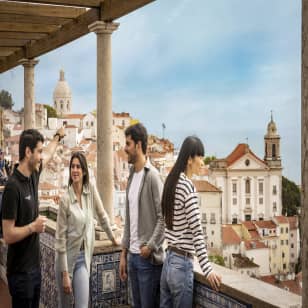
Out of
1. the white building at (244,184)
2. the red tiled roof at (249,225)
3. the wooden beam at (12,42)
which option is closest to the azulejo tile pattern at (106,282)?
the wooden beam at (12,42)

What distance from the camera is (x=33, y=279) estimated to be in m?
2.60

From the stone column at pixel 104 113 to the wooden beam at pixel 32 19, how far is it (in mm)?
883

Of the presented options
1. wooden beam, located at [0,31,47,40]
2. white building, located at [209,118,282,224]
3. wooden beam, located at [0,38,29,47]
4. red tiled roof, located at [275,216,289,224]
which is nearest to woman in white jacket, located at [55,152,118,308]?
wooden beam, located at [0,31,47,40]

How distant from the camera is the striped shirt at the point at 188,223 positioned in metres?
2.50

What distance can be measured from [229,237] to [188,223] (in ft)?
50.4

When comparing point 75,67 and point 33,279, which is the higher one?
point 75,67

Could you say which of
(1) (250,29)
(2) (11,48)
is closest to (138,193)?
(2) (11,48)

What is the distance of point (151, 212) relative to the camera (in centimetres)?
288

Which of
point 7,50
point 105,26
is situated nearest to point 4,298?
point 105,26

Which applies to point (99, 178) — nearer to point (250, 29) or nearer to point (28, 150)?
point (28, 150)

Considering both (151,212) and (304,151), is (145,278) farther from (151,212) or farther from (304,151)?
(304,151)

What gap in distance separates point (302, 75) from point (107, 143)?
308 centimetres

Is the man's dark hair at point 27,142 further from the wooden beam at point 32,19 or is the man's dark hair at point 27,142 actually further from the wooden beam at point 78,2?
the wooden beam at point 32,19

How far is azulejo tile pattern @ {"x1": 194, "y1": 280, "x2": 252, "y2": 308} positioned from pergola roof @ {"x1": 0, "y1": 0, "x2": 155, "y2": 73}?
2.19 meters
